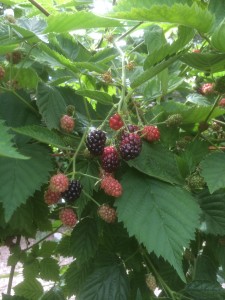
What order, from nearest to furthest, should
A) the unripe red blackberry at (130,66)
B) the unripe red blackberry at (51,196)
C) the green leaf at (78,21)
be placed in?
the green leaf at (78,21) < the unripe red blackberry at (51,196) < the unripe red blackberry at (130,66)

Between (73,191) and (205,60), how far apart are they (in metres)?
0.29

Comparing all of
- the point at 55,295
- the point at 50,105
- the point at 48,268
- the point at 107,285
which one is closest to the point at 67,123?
the point at 50,105

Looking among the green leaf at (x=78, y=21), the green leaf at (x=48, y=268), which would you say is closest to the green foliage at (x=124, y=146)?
the green leaf at (x=78, y=21)

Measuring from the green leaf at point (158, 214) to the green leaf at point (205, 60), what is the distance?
0.20 metres

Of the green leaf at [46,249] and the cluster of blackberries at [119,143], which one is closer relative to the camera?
the cluster of blackberries at [119,143]

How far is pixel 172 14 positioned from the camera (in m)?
0.55

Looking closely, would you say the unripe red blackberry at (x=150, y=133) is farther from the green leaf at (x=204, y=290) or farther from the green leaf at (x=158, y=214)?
the green leaf at (x=204, y=290)

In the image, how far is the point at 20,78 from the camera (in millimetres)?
887

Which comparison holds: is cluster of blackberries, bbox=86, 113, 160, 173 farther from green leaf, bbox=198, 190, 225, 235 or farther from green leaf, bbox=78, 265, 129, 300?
green leaf, bbox=78, 265, 129, 300

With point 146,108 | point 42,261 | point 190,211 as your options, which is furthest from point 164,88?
point 42,261

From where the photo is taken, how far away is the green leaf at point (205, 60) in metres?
0.65

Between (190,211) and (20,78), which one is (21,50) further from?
(190,211)

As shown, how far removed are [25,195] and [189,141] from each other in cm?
36

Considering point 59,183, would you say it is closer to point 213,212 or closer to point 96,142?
point 96,142
